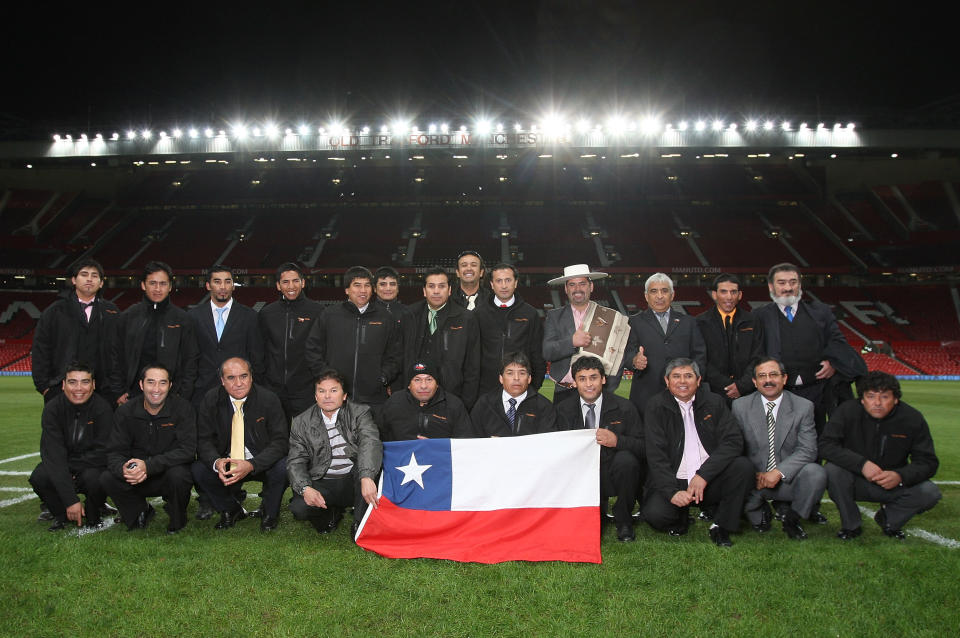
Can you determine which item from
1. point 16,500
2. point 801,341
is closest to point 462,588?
point 801,341

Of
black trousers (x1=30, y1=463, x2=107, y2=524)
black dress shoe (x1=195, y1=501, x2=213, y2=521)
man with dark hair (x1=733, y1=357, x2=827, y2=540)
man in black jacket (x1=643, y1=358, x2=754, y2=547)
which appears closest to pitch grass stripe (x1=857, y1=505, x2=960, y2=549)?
man with dark hair (x1=733, y1=357, x2=827, y2=540)

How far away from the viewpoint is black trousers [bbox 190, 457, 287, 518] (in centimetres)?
543

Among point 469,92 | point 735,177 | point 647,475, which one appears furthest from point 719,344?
point 735,177

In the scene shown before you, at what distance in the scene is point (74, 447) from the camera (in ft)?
18.1

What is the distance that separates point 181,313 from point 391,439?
8.46 ft

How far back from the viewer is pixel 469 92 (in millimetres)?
34031

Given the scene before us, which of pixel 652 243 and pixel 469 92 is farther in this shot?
pixel 652 243

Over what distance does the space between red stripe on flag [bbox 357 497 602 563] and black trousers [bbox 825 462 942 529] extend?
2.13 m

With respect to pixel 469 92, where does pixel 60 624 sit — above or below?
below

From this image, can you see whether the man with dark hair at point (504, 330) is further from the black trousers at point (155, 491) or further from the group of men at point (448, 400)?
the black trousers at point (155, 491)

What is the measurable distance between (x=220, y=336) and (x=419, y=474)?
2.83 meters

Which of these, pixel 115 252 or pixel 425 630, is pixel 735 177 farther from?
pixel 425 630

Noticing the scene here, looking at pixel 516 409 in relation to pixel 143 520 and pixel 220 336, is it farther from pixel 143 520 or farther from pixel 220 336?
pixel 143 520

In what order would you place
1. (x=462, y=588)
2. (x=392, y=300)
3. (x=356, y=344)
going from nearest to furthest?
1. (x=462, y=588)
2. (x=356, y=344)
3. (x=392, y=300)
